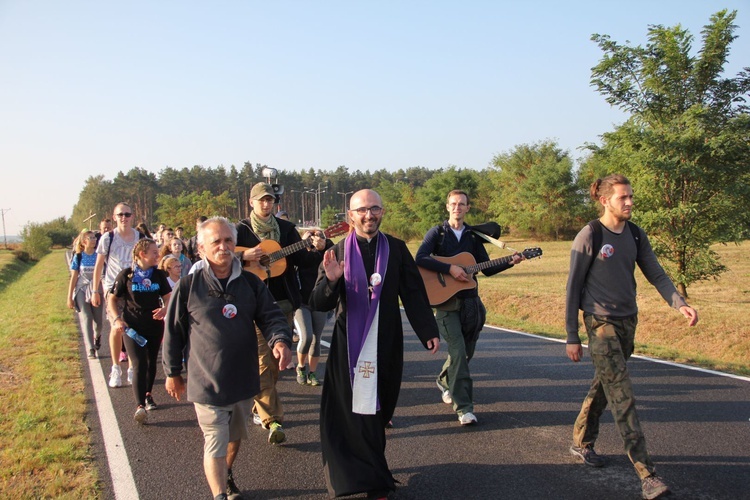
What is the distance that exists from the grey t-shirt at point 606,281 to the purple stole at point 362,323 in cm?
144

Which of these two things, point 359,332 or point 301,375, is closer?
point 359,332

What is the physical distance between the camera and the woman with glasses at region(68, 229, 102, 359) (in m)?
9.13

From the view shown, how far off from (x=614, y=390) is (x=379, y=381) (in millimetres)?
1653

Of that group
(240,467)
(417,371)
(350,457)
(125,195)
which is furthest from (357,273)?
(125,195)

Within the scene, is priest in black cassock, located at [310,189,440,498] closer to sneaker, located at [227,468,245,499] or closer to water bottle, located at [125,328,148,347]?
sneaker, located at [227,468,245,499]

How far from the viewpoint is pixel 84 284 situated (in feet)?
30.1

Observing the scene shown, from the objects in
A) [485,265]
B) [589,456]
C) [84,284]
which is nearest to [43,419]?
[84,284]

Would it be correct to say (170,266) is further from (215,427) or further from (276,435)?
(215,427)

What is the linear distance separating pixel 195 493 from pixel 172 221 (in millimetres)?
45496

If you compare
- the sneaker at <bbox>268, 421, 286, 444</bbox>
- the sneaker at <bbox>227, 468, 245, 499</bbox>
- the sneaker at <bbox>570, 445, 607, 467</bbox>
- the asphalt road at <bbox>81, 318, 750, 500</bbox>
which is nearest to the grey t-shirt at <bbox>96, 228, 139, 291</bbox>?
the asphalt road at <bbox>81, 318, 750, 500</bbox>

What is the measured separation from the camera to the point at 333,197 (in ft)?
371

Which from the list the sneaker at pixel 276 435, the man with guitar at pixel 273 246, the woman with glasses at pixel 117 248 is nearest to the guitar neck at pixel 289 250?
the man with guitar at pixel 273 246

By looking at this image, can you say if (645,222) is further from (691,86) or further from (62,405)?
(62,405)

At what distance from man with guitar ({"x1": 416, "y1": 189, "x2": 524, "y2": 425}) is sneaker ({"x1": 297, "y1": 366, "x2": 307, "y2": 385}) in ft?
6.11
